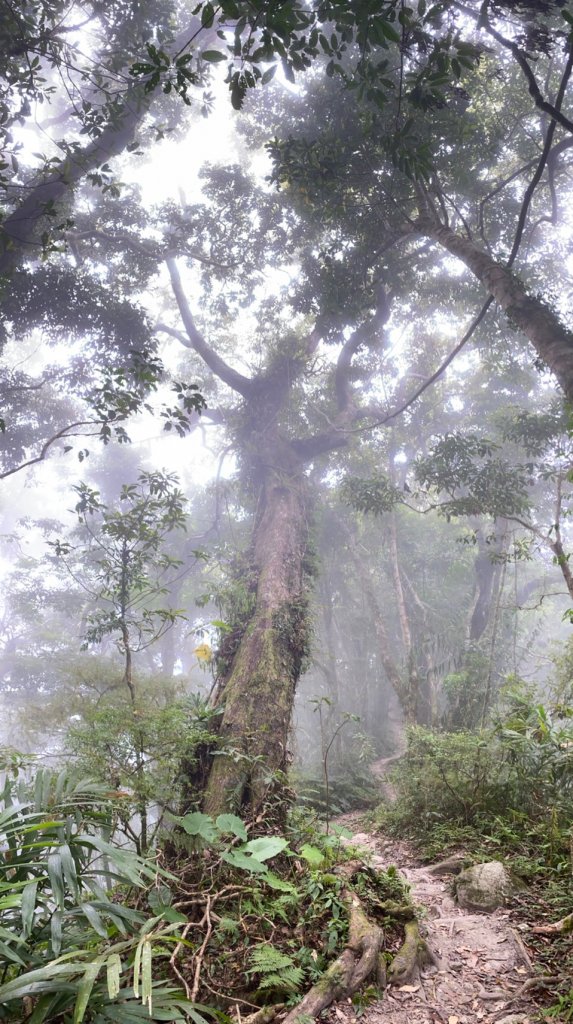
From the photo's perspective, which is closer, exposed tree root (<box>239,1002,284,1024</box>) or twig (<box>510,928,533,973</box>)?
exposed tree root (<box>239,1002,284,1024</box>)

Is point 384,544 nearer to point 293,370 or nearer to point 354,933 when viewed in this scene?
point 293,370

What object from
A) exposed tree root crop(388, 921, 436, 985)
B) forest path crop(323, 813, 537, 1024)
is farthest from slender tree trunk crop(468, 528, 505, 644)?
exposed tree root crop(388, 921, 436, 985)

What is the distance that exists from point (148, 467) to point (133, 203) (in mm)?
15110

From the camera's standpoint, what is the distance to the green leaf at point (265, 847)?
285 cm

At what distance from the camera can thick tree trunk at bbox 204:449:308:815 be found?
180 inches

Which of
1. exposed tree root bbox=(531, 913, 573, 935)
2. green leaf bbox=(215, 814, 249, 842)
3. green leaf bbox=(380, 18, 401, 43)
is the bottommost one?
exposed tree root bbox=(531, 913, 573, 935)

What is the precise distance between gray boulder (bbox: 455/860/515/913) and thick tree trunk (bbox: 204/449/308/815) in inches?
65.3

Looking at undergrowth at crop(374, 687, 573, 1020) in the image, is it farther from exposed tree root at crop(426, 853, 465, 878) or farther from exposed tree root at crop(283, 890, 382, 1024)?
exposed tree root at crop(283, 890, 382, 1024)

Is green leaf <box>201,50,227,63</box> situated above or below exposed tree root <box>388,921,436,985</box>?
above

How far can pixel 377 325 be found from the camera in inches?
466

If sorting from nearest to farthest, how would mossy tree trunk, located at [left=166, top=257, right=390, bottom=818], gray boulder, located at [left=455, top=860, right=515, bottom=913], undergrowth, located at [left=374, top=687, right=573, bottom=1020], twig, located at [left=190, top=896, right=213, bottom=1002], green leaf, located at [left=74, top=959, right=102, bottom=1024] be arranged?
green leaf, located at [left=74, top=959, right=102, bottom=1024], twig, located at [left=190, top=896, right=213, bottom=1002], undergrowth, located at [left=374, top=687, right=573, bottom=1020], gray boulder, located at [left=455, top=860, right=515, bottom=913], mossy tree trunk, located at [left=166, top=257, right=390, bottom=818]

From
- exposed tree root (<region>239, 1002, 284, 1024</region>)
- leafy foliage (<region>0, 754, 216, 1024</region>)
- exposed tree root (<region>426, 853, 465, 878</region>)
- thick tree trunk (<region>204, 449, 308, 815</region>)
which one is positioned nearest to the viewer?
leafy foliage (<region>0, 754, 216, 1024</region>)

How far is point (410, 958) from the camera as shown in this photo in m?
2.72

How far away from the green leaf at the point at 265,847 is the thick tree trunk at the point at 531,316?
13.8 feet
